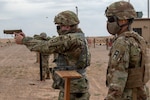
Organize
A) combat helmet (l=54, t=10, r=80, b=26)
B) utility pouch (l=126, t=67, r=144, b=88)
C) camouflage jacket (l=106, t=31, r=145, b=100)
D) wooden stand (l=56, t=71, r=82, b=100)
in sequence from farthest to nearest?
combat helmet (l=54, t=10, r=80, b=26) → wooden stand (l=56, t=71, r=82, b=100) → utility pouch (l=126, t=67, r=144, b=88) → camouflage jacket (l=106, t=31, r=145, b=100)

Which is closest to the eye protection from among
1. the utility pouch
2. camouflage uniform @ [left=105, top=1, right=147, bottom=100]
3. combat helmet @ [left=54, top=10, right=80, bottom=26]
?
camouflage uniform @ [left=105, top=1, right=147, bottom=100]

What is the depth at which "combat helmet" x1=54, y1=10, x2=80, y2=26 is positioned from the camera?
19.0ft

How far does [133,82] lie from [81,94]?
1354 millimetres

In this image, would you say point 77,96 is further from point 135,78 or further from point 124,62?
point 124,62

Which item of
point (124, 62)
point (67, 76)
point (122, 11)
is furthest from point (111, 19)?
point (67, 76)

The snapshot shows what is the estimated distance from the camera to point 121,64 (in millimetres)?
4484

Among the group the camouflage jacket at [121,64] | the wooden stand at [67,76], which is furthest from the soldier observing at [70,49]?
the camouflage jacket at [121,64]

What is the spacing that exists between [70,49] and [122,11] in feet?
3.79

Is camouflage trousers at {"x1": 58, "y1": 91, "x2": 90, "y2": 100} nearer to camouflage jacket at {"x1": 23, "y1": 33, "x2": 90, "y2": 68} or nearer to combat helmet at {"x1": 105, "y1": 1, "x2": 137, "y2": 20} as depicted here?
camouflage jacket at {"x1": 23, "y1": 33, "x2": 90, "y2": 68}

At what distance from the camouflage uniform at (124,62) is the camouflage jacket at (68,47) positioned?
2.94 ft

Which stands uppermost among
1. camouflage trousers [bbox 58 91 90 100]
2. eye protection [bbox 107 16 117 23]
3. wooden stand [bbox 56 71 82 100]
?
eye protection [bbox 107 16 117 23]

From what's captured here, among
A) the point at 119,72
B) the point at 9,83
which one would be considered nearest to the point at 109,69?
the point at 119,72

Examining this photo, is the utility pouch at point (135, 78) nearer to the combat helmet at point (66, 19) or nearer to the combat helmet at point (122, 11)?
the combat helmet at point (122, 11)

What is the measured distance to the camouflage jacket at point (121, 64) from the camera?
175 inches
